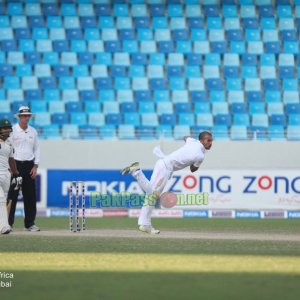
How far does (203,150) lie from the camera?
45.7 feet

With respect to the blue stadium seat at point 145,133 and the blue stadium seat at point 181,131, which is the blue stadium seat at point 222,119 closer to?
the blue stadium seat at point 181,131

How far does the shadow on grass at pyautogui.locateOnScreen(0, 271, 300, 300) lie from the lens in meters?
6.88

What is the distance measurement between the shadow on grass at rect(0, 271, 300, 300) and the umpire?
20.1ft

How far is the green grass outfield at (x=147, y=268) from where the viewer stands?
23.3ft

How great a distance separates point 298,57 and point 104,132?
675 centimetres

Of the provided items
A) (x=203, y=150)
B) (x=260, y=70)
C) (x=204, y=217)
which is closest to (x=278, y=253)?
(x=203, y=150)

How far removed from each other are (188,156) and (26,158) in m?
2.56

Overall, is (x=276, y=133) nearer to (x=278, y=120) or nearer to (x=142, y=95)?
(x=278, y=120)

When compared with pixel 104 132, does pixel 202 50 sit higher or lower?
higher

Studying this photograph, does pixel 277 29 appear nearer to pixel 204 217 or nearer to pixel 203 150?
pixel 204 217

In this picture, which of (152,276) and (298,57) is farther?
(298,57)

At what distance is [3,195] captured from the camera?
13.3m

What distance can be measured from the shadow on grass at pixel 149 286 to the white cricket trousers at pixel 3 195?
4.83 meters

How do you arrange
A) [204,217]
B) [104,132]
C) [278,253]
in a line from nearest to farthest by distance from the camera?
[278,253], [204,217], [104,132]
